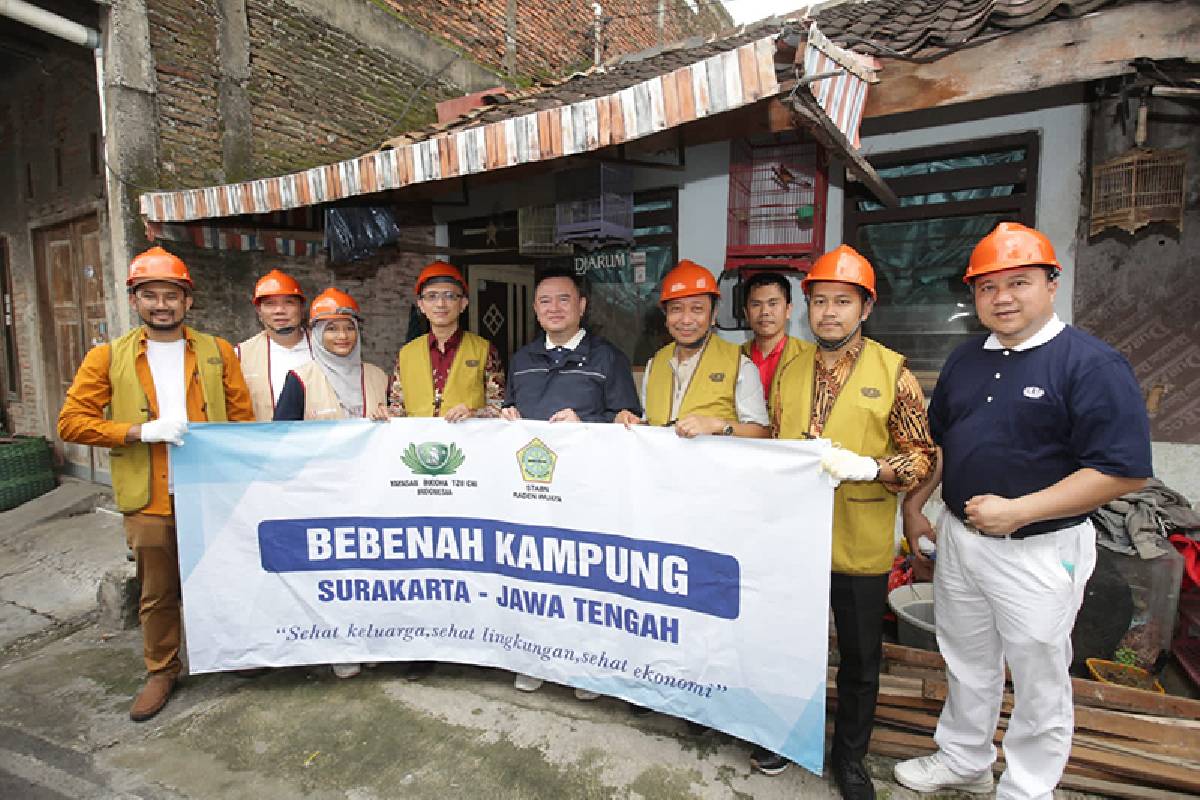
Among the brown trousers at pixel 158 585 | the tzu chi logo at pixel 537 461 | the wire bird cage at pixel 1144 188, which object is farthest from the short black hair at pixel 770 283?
the brown trousers at pixel 158 585

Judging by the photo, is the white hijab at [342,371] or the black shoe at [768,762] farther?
the white hijab at [342,371]

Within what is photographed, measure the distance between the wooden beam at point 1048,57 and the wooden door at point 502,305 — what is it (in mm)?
5349

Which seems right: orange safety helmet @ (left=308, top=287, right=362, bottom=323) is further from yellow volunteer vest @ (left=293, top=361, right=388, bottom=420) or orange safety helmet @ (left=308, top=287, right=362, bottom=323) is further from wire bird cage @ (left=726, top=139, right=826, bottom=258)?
Answer: wire bird cage @ (left=726, top=139, right=826, bottom=258)

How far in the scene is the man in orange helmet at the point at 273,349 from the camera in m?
3.61

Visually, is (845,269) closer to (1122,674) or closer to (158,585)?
(1122,674)

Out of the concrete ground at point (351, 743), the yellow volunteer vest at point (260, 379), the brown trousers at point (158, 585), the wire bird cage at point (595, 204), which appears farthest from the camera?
the wire bird cage at point (595, 204)

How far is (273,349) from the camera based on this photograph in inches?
144

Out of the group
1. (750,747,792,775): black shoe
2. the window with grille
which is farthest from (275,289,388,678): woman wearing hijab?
the window with grille

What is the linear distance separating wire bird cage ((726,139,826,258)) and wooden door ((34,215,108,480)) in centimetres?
625

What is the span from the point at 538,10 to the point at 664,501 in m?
10.5

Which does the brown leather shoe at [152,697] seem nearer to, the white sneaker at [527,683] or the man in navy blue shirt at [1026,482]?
the white sneaker at [527,683]

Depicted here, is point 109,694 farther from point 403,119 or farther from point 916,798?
point 403,119

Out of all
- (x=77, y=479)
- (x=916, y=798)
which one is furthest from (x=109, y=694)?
Result: (x=77, y=479)

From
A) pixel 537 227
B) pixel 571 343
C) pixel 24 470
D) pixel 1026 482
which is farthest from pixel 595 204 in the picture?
pixel 24 470
